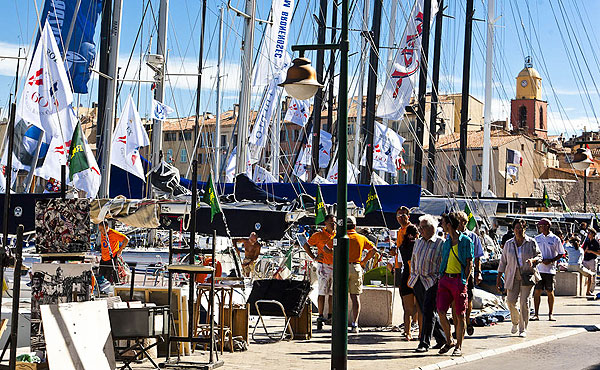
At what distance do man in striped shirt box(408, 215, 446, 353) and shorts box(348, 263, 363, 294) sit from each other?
4.80 ft

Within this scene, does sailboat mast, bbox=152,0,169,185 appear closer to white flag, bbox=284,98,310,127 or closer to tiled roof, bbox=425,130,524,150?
white flag, bbox=284,98,310,127

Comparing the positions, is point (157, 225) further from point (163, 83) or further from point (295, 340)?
point (163, 83)

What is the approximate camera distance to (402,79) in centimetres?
2983

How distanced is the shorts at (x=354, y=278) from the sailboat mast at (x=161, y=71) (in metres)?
11.1

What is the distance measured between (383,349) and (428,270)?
1.23 meters

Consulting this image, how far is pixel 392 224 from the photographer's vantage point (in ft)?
71.6

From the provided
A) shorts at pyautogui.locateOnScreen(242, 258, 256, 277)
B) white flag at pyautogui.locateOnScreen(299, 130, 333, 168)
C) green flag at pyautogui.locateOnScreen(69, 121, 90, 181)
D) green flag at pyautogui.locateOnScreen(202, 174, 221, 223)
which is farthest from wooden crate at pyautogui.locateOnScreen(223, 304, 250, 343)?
white flag at pyautogui.locateOnScreen(299, 130, 333, 168)

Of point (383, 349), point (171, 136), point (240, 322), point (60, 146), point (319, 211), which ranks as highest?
point (171, 136)

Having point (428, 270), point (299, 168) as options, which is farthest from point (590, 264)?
point (299, 168)

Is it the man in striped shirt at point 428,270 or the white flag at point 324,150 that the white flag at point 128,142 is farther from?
the white flag at point 324,150

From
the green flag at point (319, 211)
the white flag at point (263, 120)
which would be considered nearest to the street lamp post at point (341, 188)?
the green flag at point (319, 211)

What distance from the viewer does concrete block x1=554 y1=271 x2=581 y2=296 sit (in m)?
24.3

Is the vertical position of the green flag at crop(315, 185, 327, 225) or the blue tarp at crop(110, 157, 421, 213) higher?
the blue tarp at crop(110, 157, 421, 213)

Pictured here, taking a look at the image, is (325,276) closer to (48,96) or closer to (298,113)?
(48,96)
